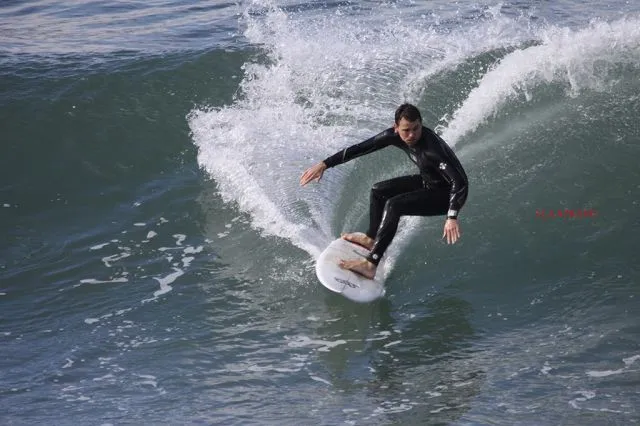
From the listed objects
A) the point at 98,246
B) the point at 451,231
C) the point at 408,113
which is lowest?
the point at 451,231

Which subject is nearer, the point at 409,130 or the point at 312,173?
the point at 409,130

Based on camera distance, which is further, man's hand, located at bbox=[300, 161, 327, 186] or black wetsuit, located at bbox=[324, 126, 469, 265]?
man's hand, located at bbox=[300, 161, 327, 186]

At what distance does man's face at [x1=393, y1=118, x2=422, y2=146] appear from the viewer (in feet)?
24.1

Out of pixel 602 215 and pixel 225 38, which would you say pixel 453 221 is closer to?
pixel 602 215

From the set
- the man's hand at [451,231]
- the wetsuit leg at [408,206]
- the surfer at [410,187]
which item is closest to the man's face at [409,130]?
the surfer at [410,187]

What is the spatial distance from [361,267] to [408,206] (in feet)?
2.22

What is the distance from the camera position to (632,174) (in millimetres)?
9828

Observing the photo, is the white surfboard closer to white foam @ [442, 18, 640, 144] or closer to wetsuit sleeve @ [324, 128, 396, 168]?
wetsuit sleeve @ [324, 128, 396, 168]

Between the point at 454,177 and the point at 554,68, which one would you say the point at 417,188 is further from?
the point at 554,68

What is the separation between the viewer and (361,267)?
7.85m

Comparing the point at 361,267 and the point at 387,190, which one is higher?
the point at 387,190

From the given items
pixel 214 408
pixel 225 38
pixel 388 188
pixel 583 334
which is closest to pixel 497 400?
pixel 583 334

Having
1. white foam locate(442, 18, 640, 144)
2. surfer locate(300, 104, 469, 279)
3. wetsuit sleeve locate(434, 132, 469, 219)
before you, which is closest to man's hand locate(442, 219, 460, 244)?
surfer locate(300, 104, 469, 279)

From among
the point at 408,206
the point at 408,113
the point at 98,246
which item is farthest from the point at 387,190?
the point at 98,246
